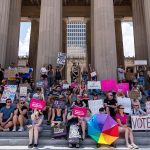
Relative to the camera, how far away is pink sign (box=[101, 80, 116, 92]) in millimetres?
19547

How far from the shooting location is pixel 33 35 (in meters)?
37.2

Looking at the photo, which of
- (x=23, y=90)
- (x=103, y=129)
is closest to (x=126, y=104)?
(x=103, y=129)

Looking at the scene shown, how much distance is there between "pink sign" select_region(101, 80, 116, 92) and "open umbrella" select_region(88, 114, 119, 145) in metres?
7.43

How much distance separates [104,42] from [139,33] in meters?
9.94

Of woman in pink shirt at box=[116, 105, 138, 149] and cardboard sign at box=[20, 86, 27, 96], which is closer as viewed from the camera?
woman in pink shirt at box=[116, 105, 138, 149]

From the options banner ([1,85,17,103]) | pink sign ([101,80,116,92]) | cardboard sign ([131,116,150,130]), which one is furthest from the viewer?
pink sign ([101,80,116,92])

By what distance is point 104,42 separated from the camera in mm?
22156

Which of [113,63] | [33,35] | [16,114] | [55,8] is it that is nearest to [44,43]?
[55,8]

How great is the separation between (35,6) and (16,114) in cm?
2849

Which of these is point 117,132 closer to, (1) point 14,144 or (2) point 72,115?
(2) point 72,115

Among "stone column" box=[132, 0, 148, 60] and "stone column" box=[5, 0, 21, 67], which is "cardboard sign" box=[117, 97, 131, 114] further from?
"stone column" box=[132, 0, 148, 60]

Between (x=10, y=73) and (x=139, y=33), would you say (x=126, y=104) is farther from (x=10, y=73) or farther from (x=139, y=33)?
(x=139, y=33)

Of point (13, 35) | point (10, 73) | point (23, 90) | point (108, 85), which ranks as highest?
point (13, 35)

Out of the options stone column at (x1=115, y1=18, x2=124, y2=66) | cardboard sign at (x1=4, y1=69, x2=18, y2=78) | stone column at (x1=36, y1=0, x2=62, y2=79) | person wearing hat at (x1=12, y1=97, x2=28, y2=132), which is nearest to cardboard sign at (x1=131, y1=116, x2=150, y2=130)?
person wearing hat at (x1=12, y1=97, x2=28, y2=132)
